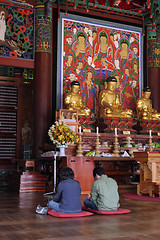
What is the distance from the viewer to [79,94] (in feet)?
32.9

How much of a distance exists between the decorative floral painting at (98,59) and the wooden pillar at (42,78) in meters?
0.71

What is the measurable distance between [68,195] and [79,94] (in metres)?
6.19

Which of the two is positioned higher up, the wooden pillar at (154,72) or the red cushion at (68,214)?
the wooden pillar at (154,72)

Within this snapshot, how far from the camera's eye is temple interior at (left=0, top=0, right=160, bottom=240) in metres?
7.28

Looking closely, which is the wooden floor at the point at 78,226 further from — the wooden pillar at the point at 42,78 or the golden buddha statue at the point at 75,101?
the golden buddha statue at the point at 75,101

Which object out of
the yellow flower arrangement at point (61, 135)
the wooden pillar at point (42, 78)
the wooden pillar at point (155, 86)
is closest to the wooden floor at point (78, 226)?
the yellow flower arrangement at point (61, 135)

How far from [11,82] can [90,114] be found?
2.34 metres

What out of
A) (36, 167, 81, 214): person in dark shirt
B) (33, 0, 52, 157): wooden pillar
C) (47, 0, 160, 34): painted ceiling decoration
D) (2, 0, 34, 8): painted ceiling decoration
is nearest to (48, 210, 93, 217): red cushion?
(36, 167, 81, 214): person in dark shirt

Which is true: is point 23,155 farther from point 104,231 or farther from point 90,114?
point 104,231

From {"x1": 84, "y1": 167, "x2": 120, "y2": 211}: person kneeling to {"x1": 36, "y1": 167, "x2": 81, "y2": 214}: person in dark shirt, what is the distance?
261 millimetres

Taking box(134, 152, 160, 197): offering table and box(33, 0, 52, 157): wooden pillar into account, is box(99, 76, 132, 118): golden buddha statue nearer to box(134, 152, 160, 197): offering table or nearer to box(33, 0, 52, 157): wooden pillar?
box(33, 0, 52, 157): wooden pillar

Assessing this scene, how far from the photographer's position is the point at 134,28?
36.2 ft

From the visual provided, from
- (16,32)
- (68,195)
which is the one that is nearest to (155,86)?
(16,32)

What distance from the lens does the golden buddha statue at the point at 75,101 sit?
940 centimetres
